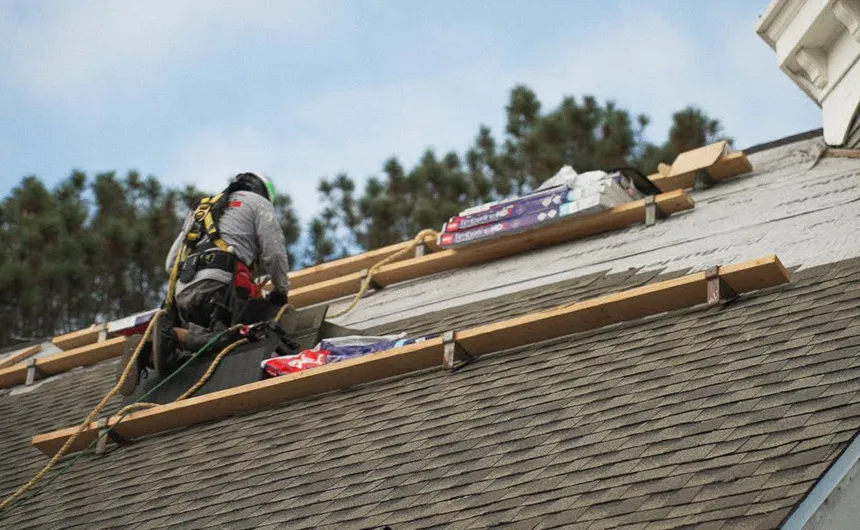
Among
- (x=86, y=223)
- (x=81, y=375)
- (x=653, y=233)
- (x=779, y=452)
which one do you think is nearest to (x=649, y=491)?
(x=779, y=452)

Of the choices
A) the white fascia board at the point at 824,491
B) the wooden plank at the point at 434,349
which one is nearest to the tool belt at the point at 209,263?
the wooden plank at the point at 434,349

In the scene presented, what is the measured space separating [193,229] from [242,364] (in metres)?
1.36

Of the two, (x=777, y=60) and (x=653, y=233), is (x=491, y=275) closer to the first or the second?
(x=653, y=233)

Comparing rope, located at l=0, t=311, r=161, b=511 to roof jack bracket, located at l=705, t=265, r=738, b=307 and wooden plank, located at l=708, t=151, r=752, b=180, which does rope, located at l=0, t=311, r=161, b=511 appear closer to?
roof jack bracket, located at l=705, t=265, r=738, b=307

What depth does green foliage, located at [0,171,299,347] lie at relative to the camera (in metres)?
18.5

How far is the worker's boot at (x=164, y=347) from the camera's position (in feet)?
24.1

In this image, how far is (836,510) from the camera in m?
3.91

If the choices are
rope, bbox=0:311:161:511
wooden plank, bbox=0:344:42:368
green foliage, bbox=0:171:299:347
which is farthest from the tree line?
rope, bbox=0:311:161:511

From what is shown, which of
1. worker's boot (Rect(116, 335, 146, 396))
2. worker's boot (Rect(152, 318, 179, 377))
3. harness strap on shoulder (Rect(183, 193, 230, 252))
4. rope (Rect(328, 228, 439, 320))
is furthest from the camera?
rope (Rect(328, 228, 439, 320))

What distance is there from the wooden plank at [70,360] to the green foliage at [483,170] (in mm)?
10191

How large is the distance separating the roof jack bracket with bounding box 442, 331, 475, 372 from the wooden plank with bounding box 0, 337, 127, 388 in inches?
145

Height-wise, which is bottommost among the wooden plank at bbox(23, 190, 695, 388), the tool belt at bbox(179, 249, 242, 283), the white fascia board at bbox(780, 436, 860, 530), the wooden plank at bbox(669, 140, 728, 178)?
the white fascia board at bbox(780, 436, 860, 530)

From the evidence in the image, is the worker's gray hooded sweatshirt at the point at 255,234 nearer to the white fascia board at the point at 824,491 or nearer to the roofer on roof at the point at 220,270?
the roofer on roof at the point at 220,270

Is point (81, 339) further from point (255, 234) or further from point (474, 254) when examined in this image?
point (474, 254)
